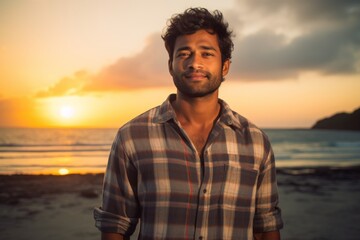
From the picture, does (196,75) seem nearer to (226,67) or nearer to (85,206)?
(226,67)

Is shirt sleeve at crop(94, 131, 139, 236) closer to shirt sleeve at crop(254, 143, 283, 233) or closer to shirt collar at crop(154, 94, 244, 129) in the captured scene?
shirt collar at crop(154, 94, 244, 129)

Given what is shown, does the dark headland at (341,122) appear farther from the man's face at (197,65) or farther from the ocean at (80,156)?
the man's face at (197,65)

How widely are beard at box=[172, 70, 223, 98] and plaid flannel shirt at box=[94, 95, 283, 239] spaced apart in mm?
197

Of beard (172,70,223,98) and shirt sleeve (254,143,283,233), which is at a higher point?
beard (172,70,223,98)

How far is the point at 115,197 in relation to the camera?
8.41 feet

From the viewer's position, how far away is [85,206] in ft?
31.7

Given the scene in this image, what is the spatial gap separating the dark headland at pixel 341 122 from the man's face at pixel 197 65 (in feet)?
495

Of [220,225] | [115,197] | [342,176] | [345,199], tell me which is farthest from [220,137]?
[342,176]

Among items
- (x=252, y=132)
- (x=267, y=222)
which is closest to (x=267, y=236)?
(x=267, y=222)

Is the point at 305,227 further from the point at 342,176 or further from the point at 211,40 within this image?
the point at 342,176

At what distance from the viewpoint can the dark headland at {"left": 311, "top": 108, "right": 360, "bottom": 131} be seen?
14238 centimetres

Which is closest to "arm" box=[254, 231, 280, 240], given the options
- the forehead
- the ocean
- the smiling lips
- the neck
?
the neck

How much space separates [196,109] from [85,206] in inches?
305

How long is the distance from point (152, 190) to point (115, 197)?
275mm
